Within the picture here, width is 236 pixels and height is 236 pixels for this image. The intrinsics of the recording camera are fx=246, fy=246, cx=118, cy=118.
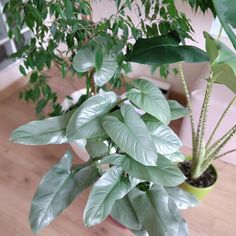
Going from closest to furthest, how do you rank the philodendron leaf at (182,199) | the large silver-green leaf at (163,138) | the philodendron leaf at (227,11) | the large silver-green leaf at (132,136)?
the philodendron leaf at (227,11) < the large silver-green leaf at (132,136) < the large silver-green leaf at (163,138) < the philodendron leaf at (182,199)

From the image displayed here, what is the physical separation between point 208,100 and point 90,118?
415 mm

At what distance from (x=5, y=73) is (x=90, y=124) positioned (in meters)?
1.32

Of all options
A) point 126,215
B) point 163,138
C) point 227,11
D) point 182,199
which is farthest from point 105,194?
point 227,11

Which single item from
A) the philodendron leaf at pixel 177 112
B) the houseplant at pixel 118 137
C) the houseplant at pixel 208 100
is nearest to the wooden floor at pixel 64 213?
the houseplant at pixel 208 100

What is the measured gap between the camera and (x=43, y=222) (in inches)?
31.5

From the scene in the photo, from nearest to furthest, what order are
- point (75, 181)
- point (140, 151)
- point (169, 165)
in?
point (140, 151) → point (169, 165) → point (75, 181)

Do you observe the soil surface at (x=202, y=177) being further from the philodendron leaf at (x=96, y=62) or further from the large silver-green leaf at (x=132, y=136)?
the philodendron leaf at (x=96, y=62)

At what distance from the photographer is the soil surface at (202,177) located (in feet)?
3.80

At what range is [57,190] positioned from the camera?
2.80 feet

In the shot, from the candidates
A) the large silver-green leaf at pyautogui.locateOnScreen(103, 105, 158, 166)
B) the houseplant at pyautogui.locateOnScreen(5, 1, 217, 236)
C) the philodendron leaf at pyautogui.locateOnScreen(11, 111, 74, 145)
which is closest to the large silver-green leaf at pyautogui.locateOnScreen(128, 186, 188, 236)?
the houseplant at pyautogui.locateOnScreen(5, 1, 217, 236)

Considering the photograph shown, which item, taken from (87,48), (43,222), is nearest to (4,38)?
(87,48)

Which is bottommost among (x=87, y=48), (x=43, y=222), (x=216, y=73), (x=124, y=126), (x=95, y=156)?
(x=43, y=222)

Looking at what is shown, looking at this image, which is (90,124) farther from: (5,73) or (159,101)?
(5,73)

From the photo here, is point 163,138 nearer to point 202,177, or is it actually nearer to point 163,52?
point 163,52
